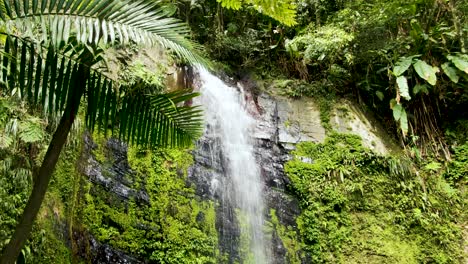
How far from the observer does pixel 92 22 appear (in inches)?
60.9

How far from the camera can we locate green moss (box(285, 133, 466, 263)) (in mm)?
5141

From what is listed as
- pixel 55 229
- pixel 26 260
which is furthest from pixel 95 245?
pixel 26 260

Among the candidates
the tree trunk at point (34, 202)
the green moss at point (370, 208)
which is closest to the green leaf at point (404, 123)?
the green moss at point (370, 208)

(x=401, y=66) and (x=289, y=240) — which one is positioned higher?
(x=401, y=66)

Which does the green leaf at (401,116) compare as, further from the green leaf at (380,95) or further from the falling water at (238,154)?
the falling water at (238,154)

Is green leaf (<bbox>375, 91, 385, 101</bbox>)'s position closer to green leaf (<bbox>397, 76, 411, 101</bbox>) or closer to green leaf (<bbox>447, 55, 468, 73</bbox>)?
green leaf (<bbox>397, 76, 411, 101</bbox>)

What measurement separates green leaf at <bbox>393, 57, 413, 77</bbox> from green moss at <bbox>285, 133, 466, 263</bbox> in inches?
51.0

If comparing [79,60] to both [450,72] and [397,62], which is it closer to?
[397,62]

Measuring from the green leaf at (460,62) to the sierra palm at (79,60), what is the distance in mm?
5432

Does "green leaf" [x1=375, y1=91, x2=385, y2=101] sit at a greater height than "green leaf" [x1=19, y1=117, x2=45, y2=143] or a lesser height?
greater

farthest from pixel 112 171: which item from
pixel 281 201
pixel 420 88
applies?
pixel 420 88

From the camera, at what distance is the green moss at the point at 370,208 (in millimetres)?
5141

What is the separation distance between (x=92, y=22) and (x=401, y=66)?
5.80 meters

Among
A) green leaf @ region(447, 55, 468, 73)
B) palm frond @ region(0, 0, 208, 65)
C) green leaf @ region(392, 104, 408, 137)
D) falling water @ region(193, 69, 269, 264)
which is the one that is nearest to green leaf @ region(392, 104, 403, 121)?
green leaf @ region(392, 104, 408, 137)
